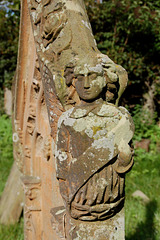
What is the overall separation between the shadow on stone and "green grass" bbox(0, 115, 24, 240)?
4.24 ft

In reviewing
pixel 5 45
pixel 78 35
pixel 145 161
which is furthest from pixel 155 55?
pixel 78 35

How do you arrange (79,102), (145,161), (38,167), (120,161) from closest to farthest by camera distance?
1. (120,161)
2. (79,102)
3. (38,167)
4. (145,161)

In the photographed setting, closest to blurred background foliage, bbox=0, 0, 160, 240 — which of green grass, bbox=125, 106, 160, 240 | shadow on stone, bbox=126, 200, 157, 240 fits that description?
green grass, bbox=125, 106, 160, 240

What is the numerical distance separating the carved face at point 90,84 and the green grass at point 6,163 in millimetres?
2596

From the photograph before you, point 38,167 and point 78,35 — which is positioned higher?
point 78,35

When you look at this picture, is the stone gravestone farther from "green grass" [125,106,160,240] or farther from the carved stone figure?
"green grass" [125,106,160,240]

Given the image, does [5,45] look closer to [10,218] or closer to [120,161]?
[10,218]

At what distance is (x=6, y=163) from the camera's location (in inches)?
247

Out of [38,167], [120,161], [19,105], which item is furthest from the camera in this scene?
[19,105]

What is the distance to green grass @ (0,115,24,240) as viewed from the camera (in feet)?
11.9

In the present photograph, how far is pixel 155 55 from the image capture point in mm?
6926

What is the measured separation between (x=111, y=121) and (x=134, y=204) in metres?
2.98

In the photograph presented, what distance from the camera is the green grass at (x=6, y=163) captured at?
363 centimetres

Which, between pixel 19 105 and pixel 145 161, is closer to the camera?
pixel 19 105
